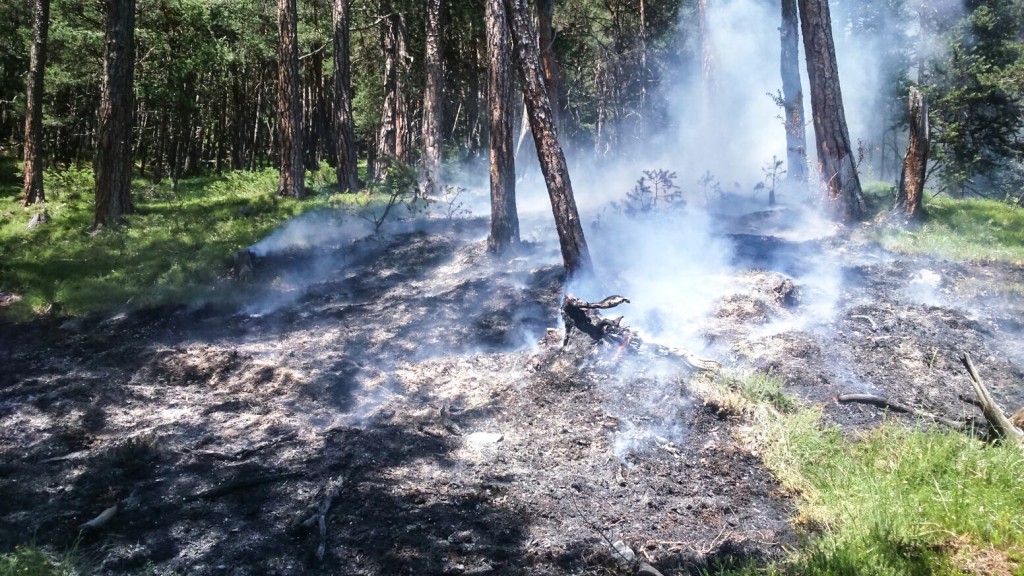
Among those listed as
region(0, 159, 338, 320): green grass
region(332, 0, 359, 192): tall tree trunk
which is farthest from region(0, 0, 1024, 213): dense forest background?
region(0, 159, 338, 320): green grass

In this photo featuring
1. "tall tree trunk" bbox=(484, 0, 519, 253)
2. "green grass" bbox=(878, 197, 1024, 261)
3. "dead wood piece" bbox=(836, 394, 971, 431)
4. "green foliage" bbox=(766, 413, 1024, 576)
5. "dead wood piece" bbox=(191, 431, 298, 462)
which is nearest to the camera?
"green foliage" bbox=(766, 413, 1024, 576)

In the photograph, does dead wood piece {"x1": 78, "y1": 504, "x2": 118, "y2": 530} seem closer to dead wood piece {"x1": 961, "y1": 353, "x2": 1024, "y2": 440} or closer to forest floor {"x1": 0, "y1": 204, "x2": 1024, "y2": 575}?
forest floor {"x1": 0, "y1": 204, "x2": 1024, "y2": 575}

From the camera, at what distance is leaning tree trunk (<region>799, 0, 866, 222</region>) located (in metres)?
10.1

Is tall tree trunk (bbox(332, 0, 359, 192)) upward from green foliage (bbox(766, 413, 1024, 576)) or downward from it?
upward

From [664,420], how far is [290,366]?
13.3 ft

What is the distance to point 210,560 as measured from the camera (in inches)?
147

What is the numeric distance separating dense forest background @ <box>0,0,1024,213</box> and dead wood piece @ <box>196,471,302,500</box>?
37.7 feet

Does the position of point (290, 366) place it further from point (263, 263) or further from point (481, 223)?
point (481, 223)

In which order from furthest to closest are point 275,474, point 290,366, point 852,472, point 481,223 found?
point 481,223
point 290,366
point 275,474
point 852,472

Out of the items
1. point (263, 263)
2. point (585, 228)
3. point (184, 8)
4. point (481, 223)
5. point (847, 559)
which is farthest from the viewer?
point (184, 8)

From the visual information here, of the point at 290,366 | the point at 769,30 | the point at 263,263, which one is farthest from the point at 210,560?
the point at 769,30

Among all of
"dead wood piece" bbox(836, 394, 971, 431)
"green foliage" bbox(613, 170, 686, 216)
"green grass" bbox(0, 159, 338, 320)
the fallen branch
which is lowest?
the fallen branch

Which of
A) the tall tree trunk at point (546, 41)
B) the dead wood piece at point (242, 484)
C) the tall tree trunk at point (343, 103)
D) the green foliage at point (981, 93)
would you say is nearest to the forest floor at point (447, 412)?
the dead wood piece at point (242, 484)

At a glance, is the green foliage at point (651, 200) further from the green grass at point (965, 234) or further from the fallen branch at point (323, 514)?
the fallen branch at point (323, 514)
